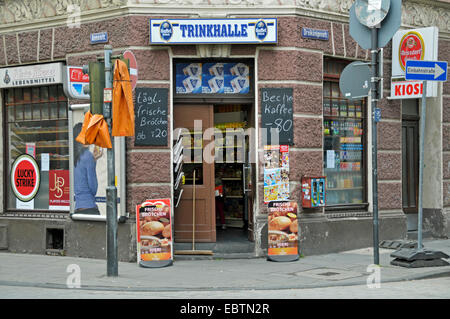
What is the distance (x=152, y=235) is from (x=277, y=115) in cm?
323

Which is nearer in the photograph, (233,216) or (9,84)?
(9,84)

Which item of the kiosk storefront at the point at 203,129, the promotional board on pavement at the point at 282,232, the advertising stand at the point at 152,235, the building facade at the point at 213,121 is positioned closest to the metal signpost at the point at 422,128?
the promotional board on pavement at the point at 282,232

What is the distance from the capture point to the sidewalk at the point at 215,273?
9.23 metres

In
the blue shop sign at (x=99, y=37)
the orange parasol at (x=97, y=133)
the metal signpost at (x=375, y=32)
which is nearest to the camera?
the orange parasol at (x=97, y=133)

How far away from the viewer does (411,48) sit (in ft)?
43.1

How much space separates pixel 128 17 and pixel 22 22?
2751 millimetres

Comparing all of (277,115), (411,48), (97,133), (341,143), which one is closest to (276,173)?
(277,115)

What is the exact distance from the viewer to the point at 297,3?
39.2 feet

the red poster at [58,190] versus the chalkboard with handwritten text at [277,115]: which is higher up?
the chalkboard with handwritten text at [277,115]

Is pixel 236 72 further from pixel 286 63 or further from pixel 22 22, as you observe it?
pixel 22 22

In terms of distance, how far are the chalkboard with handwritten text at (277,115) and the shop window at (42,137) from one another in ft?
13.4

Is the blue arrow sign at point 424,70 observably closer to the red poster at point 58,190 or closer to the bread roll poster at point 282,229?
the bread roll poster at point 282,229

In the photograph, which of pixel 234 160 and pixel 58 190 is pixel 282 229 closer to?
pixel 234 160
